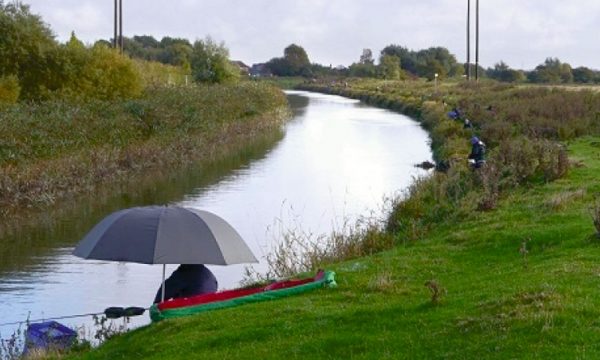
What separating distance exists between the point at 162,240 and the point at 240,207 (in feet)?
50.9

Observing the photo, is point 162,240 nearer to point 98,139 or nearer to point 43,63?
point 98,139

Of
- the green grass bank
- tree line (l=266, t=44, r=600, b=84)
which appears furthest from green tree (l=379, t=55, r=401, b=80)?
the green grass bank

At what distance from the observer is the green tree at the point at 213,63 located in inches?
3029

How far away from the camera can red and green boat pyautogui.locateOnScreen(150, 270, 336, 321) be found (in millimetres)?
10984

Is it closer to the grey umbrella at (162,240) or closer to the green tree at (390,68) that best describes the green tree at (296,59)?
the green tree at (390,68)

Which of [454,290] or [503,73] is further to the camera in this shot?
[503,73]

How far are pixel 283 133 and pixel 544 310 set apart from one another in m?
46.0

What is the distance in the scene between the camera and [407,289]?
11.3 m

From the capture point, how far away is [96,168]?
3144cm

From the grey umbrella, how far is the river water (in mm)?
3054

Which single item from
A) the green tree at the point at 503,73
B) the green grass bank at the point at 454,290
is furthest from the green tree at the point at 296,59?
the green grass bank at the point at 454,290

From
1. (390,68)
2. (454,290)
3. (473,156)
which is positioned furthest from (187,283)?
(390,68)

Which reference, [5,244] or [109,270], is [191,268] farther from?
[5,244]

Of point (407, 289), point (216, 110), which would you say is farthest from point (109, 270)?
point (216, 110)
